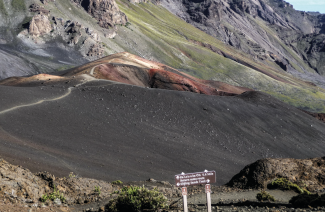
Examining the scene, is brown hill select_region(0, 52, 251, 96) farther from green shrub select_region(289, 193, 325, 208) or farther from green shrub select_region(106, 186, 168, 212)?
green shrub select_region(289, 193, 325, 208)

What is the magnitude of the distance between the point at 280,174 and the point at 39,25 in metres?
68.1

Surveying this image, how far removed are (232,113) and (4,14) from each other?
61236 millimetres

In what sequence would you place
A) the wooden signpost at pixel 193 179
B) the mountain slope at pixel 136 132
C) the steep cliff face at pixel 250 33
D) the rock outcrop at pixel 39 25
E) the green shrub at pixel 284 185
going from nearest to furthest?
the wooden signpost at pixel 193 179 → the green shrub at pixel 284 185 → the mountain slope at pixel 136 132 → the rock outcrop at pixel 39 25 → the steep cliff face at pixel 250 33

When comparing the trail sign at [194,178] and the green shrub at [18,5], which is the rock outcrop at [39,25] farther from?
the trail sign at [194,178]

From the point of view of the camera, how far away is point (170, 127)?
2438cm

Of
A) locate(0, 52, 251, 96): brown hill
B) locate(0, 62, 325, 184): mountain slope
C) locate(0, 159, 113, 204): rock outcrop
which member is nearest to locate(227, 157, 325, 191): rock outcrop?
locate(0, 159, 113, 204): rock outcrop

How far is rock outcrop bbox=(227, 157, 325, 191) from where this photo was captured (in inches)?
504

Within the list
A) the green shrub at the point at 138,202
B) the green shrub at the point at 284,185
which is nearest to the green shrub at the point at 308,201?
the green shrub at the point at 284,185

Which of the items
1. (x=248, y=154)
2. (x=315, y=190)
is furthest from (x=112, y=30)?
(x=315, y=190)

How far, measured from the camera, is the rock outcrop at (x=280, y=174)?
12.8m

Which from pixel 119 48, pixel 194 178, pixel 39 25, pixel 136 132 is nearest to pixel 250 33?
pixel 119 48

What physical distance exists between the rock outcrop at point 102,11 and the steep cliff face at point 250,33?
6553cm

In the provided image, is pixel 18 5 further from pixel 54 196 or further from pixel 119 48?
pixel 54 196

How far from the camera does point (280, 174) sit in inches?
513
